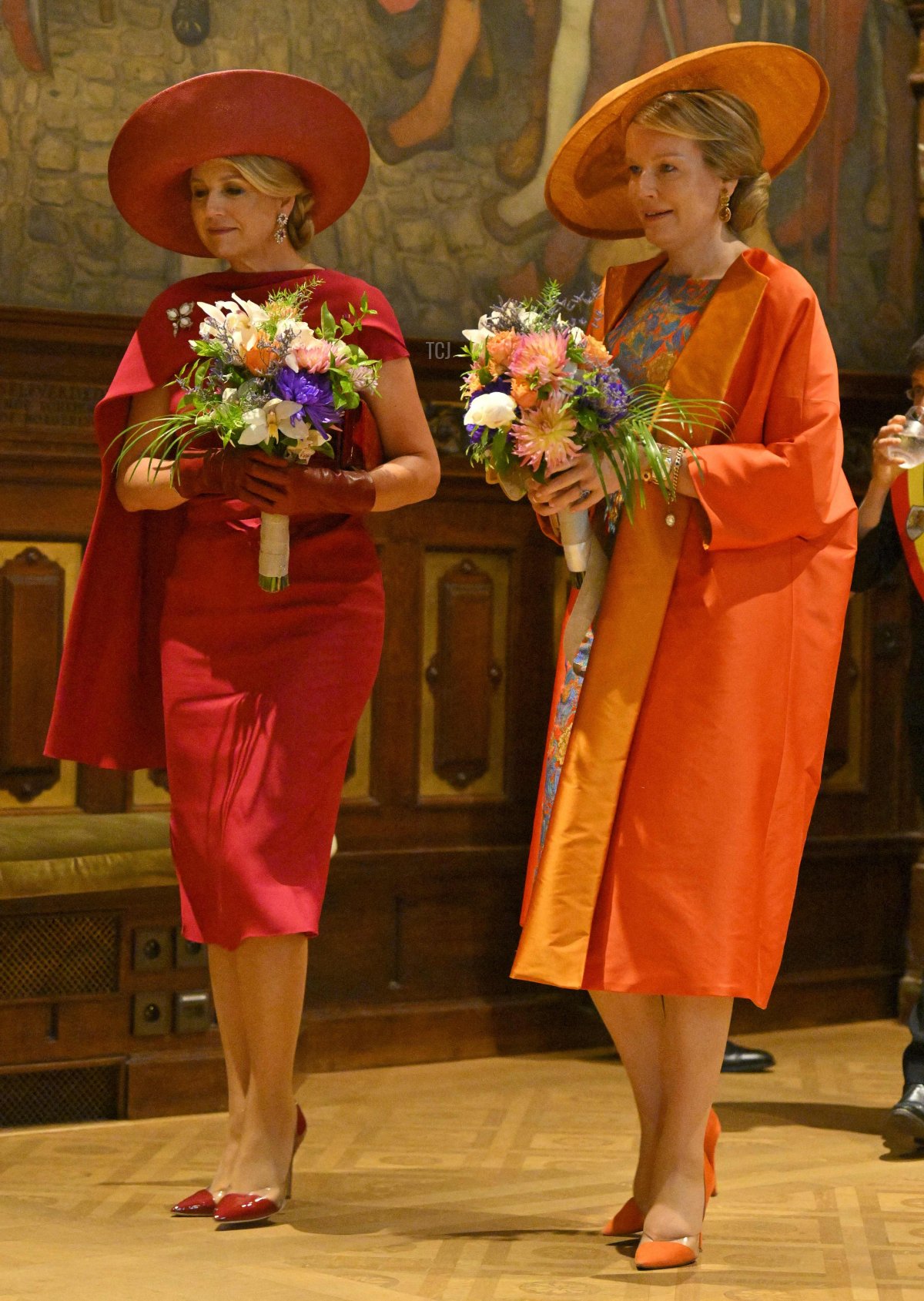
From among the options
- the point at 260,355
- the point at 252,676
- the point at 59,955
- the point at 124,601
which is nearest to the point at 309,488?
the point at 260,355

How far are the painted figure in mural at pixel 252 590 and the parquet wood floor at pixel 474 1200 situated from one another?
265 mm

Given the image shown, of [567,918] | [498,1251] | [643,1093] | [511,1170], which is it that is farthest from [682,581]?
[511,1170]

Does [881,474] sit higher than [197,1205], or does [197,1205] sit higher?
[881,474]

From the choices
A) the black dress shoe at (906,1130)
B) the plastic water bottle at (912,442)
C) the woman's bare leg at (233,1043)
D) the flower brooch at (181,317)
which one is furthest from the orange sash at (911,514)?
the woman's bare leg at (233,1043)

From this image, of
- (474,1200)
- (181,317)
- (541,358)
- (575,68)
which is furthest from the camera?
(575,68)

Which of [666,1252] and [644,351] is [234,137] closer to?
[644,351]

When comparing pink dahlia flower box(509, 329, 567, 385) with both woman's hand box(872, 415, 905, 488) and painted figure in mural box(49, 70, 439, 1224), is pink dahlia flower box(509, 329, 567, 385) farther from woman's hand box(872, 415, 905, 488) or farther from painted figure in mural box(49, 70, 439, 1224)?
woman's hand box(872, 415, 905, 488)

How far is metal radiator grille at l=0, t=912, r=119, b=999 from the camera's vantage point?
4.77 meters

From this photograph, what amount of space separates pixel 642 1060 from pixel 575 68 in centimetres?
374

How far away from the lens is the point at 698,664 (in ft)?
11.4

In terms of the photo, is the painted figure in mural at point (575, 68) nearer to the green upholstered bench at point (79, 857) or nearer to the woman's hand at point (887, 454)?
the woman's hand at point (887, 454)

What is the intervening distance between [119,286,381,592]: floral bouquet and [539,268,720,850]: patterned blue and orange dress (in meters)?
0.50

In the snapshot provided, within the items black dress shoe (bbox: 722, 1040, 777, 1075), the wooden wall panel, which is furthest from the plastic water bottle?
the wooden wall panel

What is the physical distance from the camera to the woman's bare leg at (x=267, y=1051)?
3.71 m
